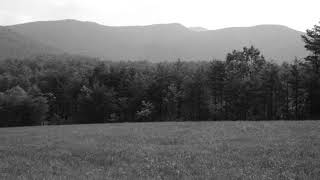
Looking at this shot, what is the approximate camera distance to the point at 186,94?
3371 inches

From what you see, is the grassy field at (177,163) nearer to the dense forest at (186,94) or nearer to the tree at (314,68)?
the tree at (314,68)

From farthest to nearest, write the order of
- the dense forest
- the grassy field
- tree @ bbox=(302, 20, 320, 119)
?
the dense forest < tree @ bbox=(302, 20, 320, 119) < the grassy field

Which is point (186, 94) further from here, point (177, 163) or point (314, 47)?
point (177, 163)

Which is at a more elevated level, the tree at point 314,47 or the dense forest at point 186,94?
the tree at point 314,47

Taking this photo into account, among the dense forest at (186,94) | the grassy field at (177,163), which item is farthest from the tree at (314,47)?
the grassy field at (177,163)

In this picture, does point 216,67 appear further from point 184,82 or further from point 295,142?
point 295,142

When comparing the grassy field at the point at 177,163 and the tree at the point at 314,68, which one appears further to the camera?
the tree at the point at 314,68

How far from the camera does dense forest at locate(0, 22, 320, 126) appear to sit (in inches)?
2847

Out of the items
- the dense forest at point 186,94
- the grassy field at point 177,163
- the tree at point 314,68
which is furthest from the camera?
the dense forest at point 186,94

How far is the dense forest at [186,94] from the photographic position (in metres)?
72.3

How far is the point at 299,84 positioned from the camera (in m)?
70.1

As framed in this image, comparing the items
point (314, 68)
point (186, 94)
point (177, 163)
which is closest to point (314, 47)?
point (314, 68)

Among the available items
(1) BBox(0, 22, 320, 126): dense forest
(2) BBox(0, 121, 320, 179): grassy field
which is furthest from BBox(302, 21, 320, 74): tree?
(2) BBox(0, 121, 320, 179): grassy field

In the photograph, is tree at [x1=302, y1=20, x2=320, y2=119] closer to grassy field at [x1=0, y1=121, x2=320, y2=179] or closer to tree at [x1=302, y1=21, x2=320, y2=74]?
tree at [x1=302, y1=21, x2=320, y2=74]
